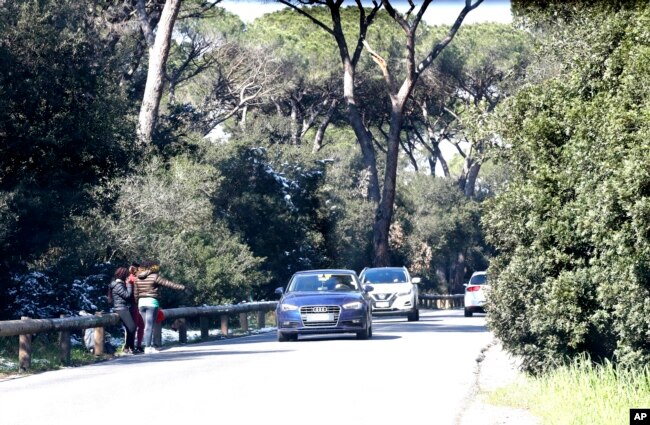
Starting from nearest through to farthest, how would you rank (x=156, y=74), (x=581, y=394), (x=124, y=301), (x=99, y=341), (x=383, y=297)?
(x=581, y=394)
(x=99, y=341)
(x=124, y=301)
(x=156, y=74)
(x=383, y=297)

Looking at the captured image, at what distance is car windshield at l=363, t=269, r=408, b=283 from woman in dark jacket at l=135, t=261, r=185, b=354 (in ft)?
50.0

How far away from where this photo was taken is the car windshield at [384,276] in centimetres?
4059

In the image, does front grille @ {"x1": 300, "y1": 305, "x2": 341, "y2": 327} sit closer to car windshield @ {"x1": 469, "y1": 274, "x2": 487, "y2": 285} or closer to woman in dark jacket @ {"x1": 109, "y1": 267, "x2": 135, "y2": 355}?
woman in dark jacket @ {"x1": 109, "y1": 267, "x2": 135, "y2": 355}

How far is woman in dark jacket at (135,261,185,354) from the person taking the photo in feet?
84.0

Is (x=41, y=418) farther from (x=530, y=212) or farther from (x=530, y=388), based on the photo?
(x=530, y=212)

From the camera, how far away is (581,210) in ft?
48.9

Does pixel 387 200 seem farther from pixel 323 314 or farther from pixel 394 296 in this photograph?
pixel 323 314

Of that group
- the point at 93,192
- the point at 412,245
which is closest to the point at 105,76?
the point at 93,192

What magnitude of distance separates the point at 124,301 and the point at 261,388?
33.1 feet

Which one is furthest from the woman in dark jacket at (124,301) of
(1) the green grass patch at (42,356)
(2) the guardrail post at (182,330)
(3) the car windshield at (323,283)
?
(3) the car windshield at (323,283)

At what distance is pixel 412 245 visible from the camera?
249 feet

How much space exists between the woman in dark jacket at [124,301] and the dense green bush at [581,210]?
10.3 meters

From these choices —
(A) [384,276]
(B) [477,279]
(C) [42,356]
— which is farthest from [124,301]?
(B) [477,279]

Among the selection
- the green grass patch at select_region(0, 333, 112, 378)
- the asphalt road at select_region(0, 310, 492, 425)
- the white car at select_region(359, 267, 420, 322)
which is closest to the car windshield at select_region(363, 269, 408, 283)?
the white car at select_region(359, 267, 420, 322)
